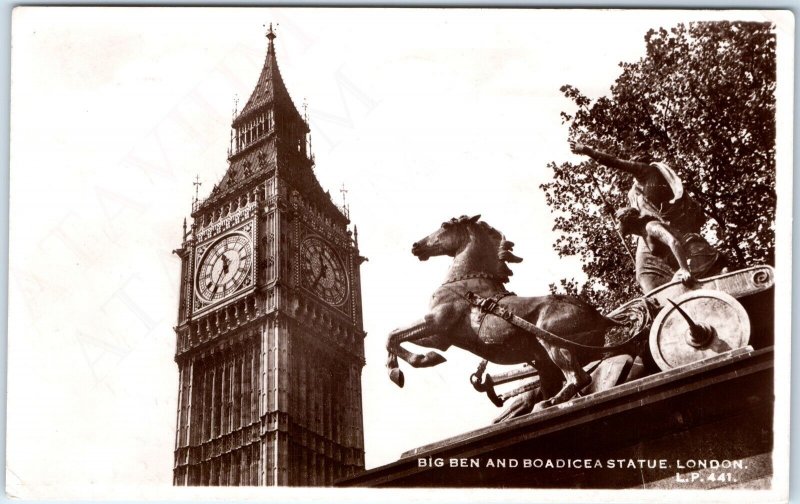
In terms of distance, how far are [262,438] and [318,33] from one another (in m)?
6.57

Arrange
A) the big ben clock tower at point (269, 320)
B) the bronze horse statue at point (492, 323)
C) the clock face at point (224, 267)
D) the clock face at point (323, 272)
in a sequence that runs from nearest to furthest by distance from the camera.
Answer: the bronze horse statue at point (492, 323), the big ben clock tower at point (269, 320), the clock face at point (323, 272), the clock face at point (224, 267)

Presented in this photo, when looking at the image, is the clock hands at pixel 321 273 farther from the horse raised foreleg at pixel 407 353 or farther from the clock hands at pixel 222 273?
the horse raised foreleg at pixel 407 353

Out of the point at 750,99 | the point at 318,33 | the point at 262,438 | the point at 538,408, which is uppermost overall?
the point at 318,33

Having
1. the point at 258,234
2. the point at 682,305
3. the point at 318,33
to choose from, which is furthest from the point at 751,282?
the point at 258,234

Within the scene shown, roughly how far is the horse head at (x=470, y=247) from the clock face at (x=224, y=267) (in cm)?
651

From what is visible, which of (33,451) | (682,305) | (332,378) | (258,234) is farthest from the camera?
(258,234)

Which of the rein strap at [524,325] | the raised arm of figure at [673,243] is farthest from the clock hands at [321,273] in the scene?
the raised arm of figure at [673,243]

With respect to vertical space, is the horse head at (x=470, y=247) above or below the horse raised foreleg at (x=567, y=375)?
above

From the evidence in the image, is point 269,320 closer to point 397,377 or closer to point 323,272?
point 323,272

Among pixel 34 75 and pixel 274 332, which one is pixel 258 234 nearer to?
pixel 274 332

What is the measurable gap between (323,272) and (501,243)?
586 centimetres

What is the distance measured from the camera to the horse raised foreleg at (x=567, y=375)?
17453mm

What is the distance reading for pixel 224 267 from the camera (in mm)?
25672

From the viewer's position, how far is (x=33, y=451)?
18562 millimetres
